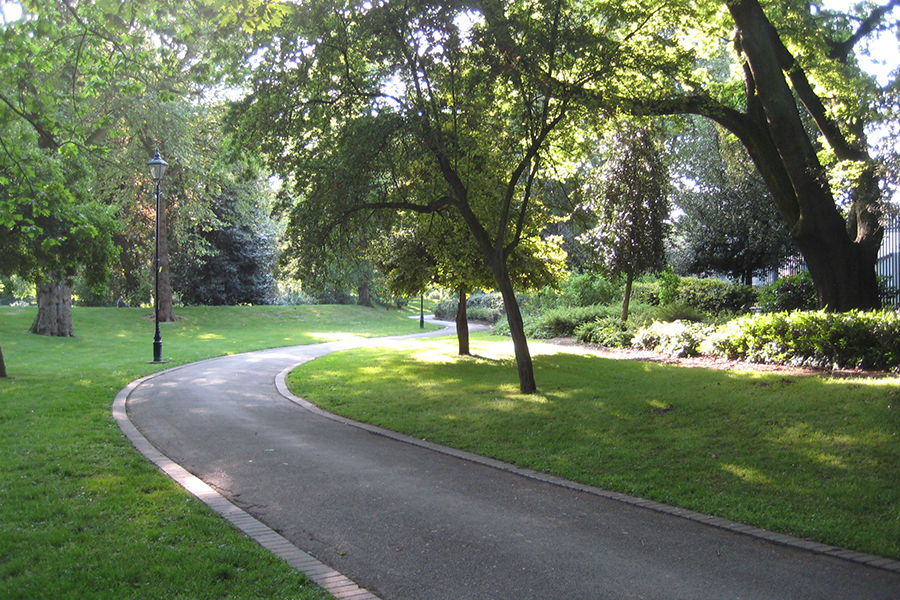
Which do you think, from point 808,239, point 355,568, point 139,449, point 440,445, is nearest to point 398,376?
point 440,445

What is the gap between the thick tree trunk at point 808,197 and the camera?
13.2 metres

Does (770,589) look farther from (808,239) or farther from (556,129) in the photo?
(808,239)

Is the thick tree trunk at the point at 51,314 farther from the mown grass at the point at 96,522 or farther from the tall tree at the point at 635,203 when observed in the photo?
the tall tree at the point at 635,203

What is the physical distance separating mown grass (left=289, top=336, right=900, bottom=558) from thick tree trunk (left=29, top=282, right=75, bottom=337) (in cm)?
1796

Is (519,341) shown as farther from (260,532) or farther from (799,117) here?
(799,117)

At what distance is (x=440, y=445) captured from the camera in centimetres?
904

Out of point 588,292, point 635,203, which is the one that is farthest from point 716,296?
point 588,292

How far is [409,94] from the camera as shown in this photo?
461 inches

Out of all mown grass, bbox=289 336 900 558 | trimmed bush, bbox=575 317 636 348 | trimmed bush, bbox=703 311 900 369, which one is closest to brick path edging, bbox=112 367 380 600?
mown grass, bbox=289 336 900 558

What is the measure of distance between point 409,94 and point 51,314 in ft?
73.1

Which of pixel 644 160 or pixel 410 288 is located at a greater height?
pixel 644 160

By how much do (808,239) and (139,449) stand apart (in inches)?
504

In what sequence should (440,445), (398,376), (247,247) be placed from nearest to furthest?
(440,445) → (398,376) → (247,247)

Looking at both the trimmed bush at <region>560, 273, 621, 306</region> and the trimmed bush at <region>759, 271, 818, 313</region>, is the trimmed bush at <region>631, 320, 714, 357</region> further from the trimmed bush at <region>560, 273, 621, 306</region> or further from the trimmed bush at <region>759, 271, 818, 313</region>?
the trimmed bush at <region>560, 273, 621, 306</region>
